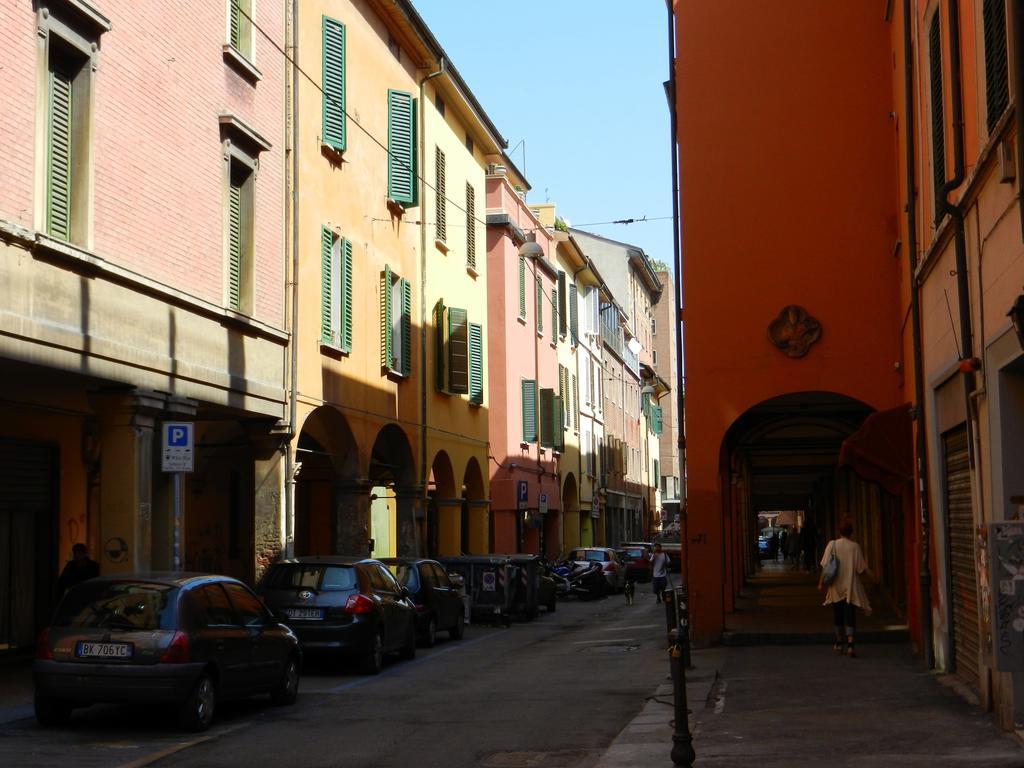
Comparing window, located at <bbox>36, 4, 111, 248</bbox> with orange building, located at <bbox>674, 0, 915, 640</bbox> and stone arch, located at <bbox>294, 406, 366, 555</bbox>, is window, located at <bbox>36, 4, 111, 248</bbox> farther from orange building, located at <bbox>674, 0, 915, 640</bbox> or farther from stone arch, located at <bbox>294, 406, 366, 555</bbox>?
orange building, located at <bbox>674, 0, 915, 640</bbox>

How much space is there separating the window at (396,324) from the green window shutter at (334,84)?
12.4ft

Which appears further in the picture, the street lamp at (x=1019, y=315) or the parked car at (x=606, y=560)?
the parked car at (x=606, y=560)

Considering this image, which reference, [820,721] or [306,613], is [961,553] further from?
[306,613]

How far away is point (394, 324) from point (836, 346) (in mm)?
11167

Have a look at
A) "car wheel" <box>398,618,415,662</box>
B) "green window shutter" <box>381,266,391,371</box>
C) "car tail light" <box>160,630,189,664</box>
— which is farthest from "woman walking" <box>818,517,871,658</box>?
"green window shutter" <box>381,266,391,371</box>

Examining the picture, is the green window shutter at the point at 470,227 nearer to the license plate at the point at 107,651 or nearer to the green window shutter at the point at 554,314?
the green window shutter at the point at 554,314

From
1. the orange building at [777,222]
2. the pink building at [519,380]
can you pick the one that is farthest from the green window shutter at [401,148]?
the pink building at [519,380]

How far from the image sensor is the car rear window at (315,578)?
1817 centimetres

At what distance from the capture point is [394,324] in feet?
93.7

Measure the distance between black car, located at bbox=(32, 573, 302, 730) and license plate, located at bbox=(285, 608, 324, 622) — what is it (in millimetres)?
4350

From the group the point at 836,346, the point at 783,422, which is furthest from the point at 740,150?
the point at 783,422

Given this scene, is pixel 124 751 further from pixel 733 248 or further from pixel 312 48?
pixel 312 48

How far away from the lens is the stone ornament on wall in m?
19.9

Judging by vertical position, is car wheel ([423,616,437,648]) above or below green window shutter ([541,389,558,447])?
below
